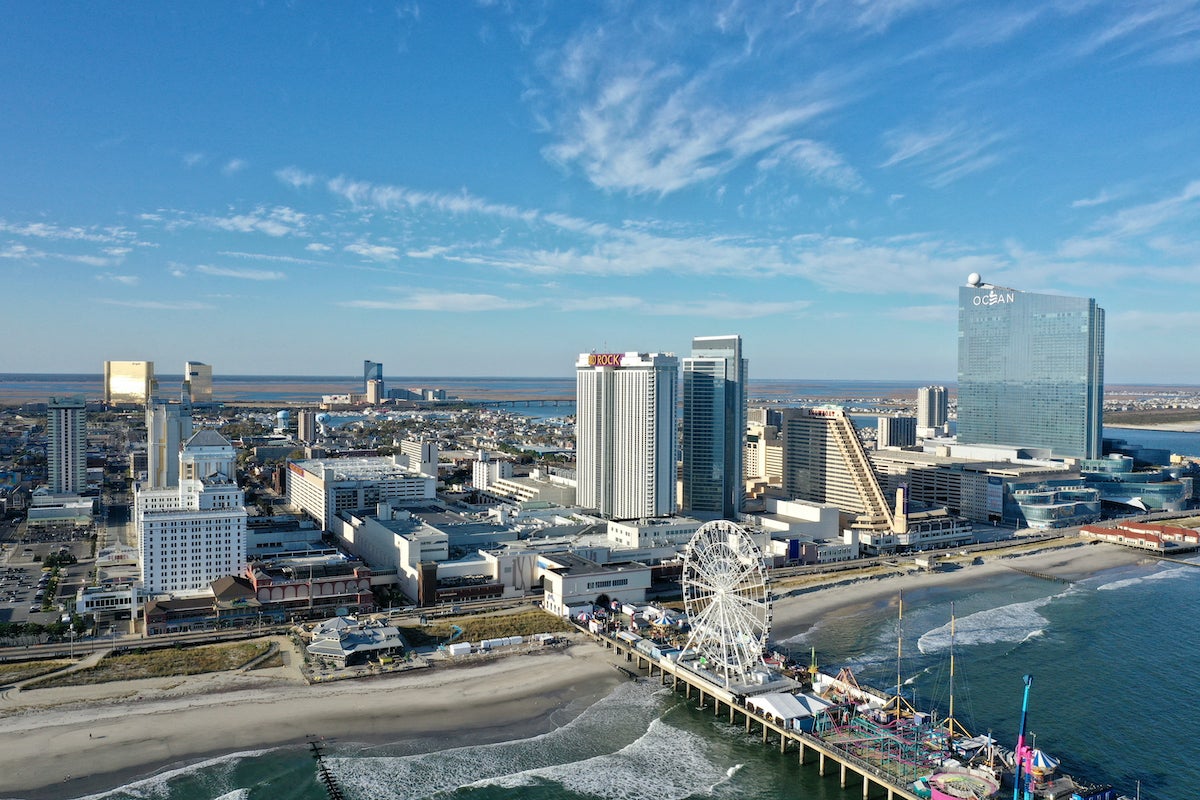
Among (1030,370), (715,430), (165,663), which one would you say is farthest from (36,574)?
(1030,370)

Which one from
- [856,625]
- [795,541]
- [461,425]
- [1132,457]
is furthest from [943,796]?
[461,425]

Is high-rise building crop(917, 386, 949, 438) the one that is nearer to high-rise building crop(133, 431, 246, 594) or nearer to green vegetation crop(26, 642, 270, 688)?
high-rise building crop(133, 431, 246, 594)

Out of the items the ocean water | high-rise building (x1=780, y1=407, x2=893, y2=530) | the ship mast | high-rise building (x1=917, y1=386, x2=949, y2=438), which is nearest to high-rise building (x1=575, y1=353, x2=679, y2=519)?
high-rise building (x1=780, y1=407, x2=893, y2=530)

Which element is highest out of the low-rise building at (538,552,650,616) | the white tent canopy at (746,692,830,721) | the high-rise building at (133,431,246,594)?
the high-rise building at (133,431,246,594)

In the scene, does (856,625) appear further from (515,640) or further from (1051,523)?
(1051,523)

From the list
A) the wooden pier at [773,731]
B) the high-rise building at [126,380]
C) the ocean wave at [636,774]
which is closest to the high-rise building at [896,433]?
the wooden pier at [773,731]

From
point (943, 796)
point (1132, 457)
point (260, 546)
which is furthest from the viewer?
point (1132, 457)

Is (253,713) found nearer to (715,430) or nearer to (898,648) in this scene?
(898,648)
